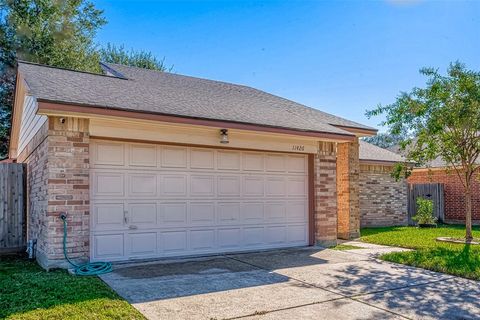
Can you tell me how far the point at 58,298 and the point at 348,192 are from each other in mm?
8643

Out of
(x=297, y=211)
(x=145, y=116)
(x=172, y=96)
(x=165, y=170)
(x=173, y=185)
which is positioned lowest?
(x=297, y=211)

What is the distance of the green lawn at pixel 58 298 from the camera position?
4.26m

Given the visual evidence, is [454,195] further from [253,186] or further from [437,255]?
[253,186]

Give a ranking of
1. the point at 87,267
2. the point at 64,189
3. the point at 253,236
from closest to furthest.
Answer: the point at 87,267, the point at 64,189, the point at 253,236

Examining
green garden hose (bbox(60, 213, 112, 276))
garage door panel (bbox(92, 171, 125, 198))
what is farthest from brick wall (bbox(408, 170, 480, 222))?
green garden hose (bbox(60, 213, 112, 276))

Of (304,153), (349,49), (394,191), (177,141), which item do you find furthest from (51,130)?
(394,191)

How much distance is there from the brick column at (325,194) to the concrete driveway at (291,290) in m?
1.82

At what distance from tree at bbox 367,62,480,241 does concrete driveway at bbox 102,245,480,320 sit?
167 inches

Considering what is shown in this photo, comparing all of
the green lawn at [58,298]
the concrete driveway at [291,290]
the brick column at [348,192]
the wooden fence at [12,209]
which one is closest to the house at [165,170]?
the wooden fence at [12,209]

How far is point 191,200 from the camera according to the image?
318 inches

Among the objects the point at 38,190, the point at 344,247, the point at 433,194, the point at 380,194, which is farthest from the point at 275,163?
the point at 433,194

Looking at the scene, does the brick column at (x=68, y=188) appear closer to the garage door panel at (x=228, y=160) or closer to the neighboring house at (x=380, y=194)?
the garage door panel at (x=228, y=160)

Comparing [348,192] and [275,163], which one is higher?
[275,163]

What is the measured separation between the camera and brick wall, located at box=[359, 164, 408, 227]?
598 inches
